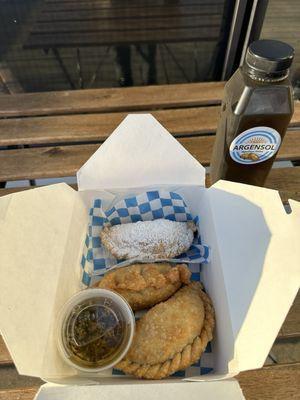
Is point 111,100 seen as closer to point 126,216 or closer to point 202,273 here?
point 126,216

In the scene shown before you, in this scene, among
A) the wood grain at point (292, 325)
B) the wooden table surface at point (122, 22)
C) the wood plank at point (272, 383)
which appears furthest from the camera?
the wooden table surface at point (122, 22)

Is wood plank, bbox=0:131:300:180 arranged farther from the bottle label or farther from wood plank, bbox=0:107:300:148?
the bottle label

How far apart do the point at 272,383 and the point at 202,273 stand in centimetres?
27

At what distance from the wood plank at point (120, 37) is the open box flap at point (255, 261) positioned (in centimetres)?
103

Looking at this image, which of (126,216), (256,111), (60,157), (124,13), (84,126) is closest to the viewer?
(256,111)

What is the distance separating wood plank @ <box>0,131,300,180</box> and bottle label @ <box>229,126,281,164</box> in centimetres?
21

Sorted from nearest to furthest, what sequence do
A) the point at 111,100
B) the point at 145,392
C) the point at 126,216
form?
the point at 145,392 → the point at 126,216 → the point at 111,100

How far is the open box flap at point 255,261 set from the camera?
1.94ft

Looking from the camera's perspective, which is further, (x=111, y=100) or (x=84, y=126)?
(x=111, y=100)

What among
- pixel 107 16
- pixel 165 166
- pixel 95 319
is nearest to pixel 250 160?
pixel 165 166

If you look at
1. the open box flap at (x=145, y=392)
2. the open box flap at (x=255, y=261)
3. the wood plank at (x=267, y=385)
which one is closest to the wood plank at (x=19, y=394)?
the wood plank at (x=267, y=385)

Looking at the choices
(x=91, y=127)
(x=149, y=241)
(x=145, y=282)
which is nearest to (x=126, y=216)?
(x=149, y=241)

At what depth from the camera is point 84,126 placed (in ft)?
3.88

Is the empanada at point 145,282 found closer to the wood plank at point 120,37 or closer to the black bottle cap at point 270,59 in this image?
the black bottle cap at point 270,59
